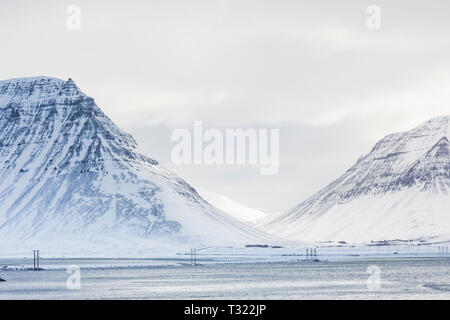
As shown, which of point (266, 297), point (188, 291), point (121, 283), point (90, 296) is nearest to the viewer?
point (266, 297)

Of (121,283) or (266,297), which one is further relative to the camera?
(121,283)

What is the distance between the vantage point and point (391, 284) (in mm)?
156875
